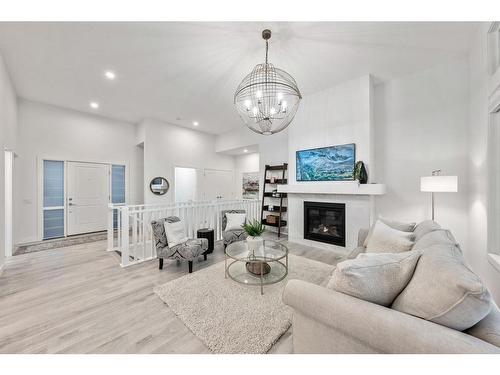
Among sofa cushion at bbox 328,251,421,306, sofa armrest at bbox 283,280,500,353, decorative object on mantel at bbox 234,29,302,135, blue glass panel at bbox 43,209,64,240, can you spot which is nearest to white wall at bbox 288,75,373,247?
decorative object on mantel at bbox 234,29,302,135

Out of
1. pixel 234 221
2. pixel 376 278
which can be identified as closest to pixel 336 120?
pixel 234 221

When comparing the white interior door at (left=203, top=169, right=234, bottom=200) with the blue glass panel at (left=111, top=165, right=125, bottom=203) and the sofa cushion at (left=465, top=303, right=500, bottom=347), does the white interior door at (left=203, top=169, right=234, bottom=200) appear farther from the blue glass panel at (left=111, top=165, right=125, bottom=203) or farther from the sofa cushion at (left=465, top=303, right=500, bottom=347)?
the sofa cushion at (left=465, top=303, right=500, bottom=347)

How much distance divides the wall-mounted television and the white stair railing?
1661 millimetres

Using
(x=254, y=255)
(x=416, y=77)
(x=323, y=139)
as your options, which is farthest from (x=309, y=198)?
(x=416, y=77)

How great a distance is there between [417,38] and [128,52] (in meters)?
3.89

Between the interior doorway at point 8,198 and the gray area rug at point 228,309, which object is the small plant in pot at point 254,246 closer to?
the gray area rug at point 228,309

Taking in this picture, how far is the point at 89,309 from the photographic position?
208 cm

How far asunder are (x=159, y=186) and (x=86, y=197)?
180 centimetres

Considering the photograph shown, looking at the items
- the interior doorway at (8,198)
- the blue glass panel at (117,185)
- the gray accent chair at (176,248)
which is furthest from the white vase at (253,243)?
the blue glass panel at (117,185)

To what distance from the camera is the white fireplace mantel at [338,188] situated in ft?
11.2

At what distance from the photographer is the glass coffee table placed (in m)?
2.41

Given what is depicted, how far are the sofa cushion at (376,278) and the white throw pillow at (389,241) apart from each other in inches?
33.5

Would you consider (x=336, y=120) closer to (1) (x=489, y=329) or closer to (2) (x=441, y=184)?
(2) (x=441, y=184)
